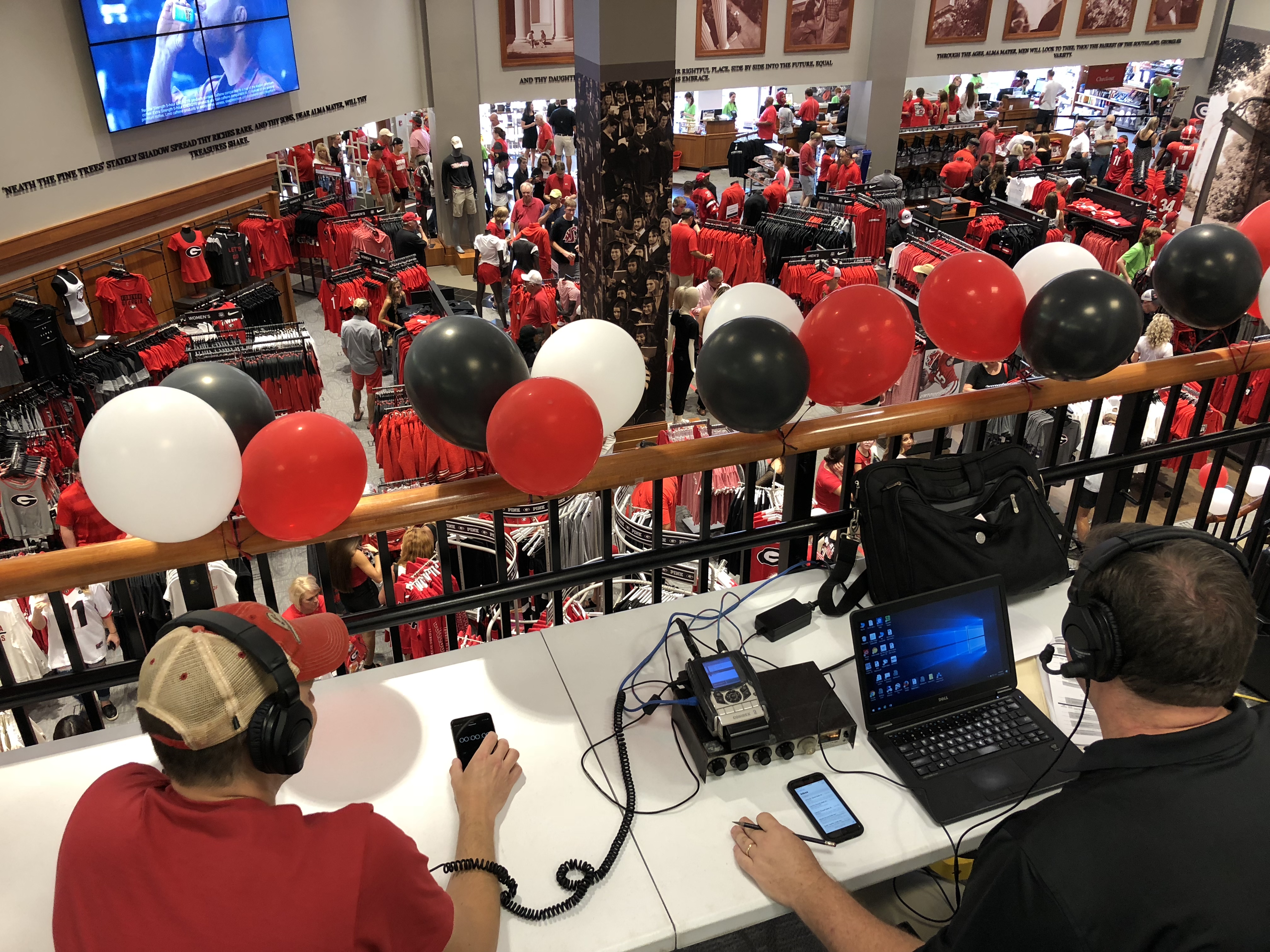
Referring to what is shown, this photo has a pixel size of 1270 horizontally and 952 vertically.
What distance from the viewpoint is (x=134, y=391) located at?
1.97 m

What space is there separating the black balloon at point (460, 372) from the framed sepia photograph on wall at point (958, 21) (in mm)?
14192

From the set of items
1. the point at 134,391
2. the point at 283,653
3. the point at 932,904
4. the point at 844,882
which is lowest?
the point at 932,904

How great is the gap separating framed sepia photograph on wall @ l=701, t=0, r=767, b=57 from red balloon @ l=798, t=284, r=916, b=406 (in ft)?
39.5

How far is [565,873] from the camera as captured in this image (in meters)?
1.73

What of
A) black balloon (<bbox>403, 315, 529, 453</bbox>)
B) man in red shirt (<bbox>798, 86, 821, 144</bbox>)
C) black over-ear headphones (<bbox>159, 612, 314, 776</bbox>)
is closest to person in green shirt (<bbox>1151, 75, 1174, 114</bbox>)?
man in red shirt (<bbox>798, 86, 821, 144</bbox>)

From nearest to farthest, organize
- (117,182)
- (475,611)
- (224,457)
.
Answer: (224,457)
(475,611)
(117,182)

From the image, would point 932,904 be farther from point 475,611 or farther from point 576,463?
point 475,611

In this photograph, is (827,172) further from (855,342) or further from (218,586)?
(855,342)

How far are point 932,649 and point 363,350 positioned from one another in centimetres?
690

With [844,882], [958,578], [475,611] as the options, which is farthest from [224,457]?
[475,611]

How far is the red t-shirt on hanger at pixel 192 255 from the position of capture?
10008mm

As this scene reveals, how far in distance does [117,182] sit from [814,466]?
9119 millimetres

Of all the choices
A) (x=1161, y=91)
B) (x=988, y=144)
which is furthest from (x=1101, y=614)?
(x=1161, y=91)

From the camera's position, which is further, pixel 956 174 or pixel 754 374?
pixel 956 174
